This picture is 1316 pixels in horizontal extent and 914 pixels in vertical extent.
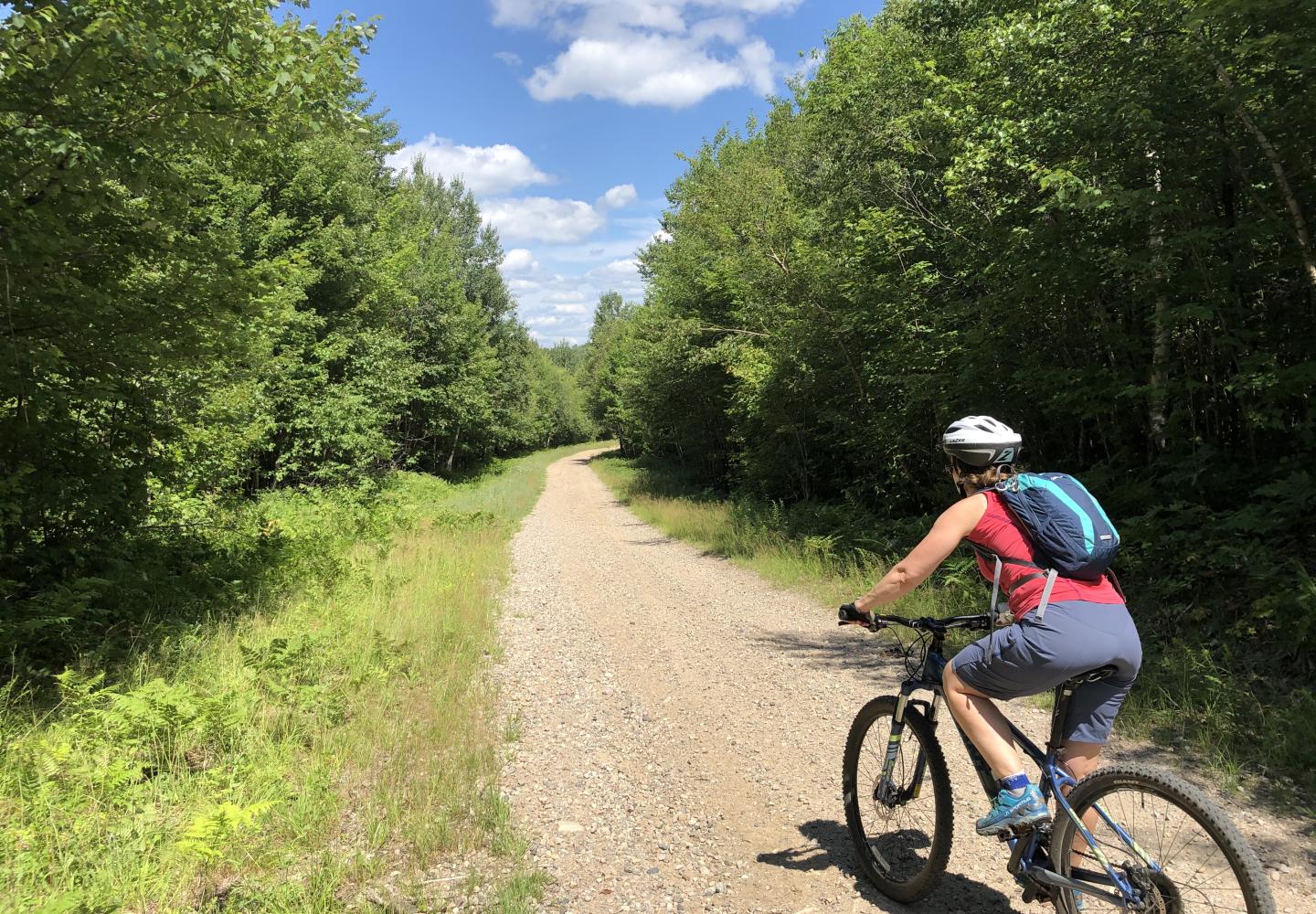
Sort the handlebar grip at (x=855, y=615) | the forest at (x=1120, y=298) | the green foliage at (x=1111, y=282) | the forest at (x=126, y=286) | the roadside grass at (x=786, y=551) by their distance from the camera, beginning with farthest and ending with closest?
→ 1. the roadside grass at (x=786, y=551)
2. the green foliage at (x=1111, y=282)
3. the forest at (x=1120, y=298)
4. the forest at (x=126, y=286)
5. the handlebar grip at (x=855, y=615)

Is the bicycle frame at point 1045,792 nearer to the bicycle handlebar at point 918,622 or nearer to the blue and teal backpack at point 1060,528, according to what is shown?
the bicycle handlebar at point 918,622

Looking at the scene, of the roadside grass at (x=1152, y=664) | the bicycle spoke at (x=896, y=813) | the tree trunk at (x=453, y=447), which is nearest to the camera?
the bicycle spoke at (x=896, y=813)

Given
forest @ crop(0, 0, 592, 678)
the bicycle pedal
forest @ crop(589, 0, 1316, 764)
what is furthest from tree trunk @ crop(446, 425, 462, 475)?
the bicycle pedal

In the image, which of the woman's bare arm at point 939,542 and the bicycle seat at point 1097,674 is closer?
the bicycle seat at point 1097,674

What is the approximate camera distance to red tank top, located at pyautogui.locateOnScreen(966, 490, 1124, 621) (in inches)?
93.8

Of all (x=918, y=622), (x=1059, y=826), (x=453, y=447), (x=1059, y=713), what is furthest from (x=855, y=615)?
(x=453, y=447)

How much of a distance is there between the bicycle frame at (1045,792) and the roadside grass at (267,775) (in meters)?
2.02

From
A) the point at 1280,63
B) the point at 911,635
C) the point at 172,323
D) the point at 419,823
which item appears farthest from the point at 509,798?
the point at 1280,63

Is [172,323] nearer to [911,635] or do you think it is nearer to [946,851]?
[946,851]

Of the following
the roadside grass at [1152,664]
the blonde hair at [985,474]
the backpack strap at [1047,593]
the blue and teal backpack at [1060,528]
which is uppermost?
the blonde hair at [985,474]

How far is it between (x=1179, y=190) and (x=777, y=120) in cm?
2064

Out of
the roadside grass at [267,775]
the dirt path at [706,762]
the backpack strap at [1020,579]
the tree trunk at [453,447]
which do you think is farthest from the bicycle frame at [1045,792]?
the tree trunk at [453,447]

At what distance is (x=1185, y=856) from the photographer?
2154 mm

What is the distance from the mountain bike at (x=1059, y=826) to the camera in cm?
213
